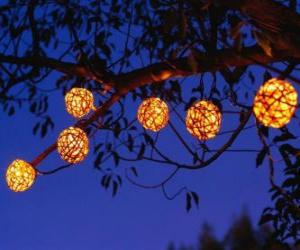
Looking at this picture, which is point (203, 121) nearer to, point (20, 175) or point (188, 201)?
point (188, 201)

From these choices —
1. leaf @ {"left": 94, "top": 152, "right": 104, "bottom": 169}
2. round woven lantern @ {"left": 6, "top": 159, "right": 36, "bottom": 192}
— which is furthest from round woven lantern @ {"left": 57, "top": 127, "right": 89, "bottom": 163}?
leaf @ {"left": 94, "top": 152, "right": 104, "bottom": 169}

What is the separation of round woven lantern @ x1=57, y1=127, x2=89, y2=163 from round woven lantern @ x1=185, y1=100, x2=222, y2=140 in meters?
0.66

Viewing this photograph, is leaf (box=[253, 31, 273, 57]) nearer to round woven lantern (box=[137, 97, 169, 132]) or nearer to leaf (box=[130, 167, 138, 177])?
round woven lantern (box=[137, 97, 169, 132])

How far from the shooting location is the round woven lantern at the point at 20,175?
3.05 meters

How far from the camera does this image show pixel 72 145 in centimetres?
286

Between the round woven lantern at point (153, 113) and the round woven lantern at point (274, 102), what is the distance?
929 millimetres

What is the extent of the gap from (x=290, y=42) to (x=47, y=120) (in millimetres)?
2376

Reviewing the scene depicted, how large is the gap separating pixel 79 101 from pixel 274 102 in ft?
4.50

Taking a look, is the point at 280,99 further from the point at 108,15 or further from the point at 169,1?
the point at 108,15

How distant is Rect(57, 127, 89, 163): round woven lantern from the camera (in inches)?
113

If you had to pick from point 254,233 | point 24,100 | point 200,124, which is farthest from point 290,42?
point 24,100

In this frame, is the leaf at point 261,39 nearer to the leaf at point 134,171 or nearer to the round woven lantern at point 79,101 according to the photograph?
the round woven lantern at point 79,101

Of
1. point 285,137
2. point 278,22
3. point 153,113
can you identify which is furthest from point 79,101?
point 278,22

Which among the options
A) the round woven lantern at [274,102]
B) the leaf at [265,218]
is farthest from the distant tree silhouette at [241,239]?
the round woven lantern at [274,102]
